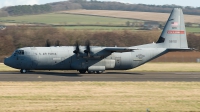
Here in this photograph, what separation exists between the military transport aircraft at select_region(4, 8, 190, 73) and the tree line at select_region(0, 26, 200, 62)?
33.7m

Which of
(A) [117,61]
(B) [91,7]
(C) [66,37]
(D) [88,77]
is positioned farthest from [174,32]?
(B) [91,7]

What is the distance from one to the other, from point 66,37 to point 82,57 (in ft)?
133

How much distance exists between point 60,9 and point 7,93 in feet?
473

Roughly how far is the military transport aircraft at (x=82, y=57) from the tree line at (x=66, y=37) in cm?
3369

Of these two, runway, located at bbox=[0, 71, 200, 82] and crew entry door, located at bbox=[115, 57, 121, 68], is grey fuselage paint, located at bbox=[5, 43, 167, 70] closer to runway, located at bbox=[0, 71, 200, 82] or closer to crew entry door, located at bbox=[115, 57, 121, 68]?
crew entry door, located at bbox=[115, 57, 121, 68]

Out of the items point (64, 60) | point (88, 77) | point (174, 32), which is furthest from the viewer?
point (174, 32)

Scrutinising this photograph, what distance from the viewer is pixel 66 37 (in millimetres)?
86875

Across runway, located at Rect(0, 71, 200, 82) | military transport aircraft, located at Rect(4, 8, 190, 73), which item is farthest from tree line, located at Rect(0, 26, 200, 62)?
runway, located at Rect(0, 71, 200, 82)

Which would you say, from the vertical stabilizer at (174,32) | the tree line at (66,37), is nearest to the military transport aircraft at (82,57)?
the vertical stabilizer at (174,32)

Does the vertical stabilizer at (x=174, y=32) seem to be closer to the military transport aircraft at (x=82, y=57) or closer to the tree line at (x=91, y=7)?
the military transport aircraft at (x=82, y=57)

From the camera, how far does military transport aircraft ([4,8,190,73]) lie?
4619 centimetres

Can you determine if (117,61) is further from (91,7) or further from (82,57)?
(91,7)

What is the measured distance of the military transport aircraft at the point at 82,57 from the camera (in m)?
46.2

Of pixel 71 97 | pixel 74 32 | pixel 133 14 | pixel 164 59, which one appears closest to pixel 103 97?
pixel 71 97
